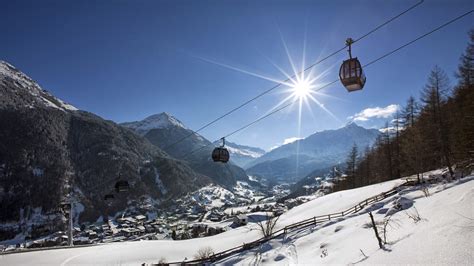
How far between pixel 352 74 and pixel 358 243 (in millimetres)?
7794

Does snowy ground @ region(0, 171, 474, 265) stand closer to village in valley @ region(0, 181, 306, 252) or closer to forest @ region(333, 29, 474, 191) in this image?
forest @ region(333, 29, 474, 191)

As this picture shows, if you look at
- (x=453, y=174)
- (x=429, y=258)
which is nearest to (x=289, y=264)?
(x=429, y=258)

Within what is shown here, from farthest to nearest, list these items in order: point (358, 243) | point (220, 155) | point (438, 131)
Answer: point (438, 131) < point (220, 155) < point (358, 243)

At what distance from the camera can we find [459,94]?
37.4 m

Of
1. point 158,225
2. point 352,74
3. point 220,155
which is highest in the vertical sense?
point 352,74

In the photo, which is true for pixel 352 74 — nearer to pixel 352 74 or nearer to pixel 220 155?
pixel 352 74

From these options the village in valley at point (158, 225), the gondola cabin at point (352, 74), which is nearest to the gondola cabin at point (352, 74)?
the gondola cabin at point (352, 74)

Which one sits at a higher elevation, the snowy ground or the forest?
the forest

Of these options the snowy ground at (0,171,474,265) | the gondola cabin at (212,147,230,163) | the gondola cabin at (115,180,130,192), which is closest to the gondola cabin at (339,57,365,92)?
the snowy ground at (0,171,474,265)

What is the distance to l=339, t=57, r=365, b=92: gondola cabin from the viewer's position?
11.3 metres

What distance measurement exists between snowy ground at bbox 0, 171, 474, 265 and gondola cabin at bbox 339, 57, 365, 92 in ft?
18.2

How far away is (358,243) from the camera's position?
13461 millimetres

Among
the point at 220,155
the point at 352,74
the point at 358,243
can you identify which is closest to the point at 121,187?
the point at 220,155

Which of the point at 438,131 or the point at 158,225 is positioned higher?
the point at 438,131
